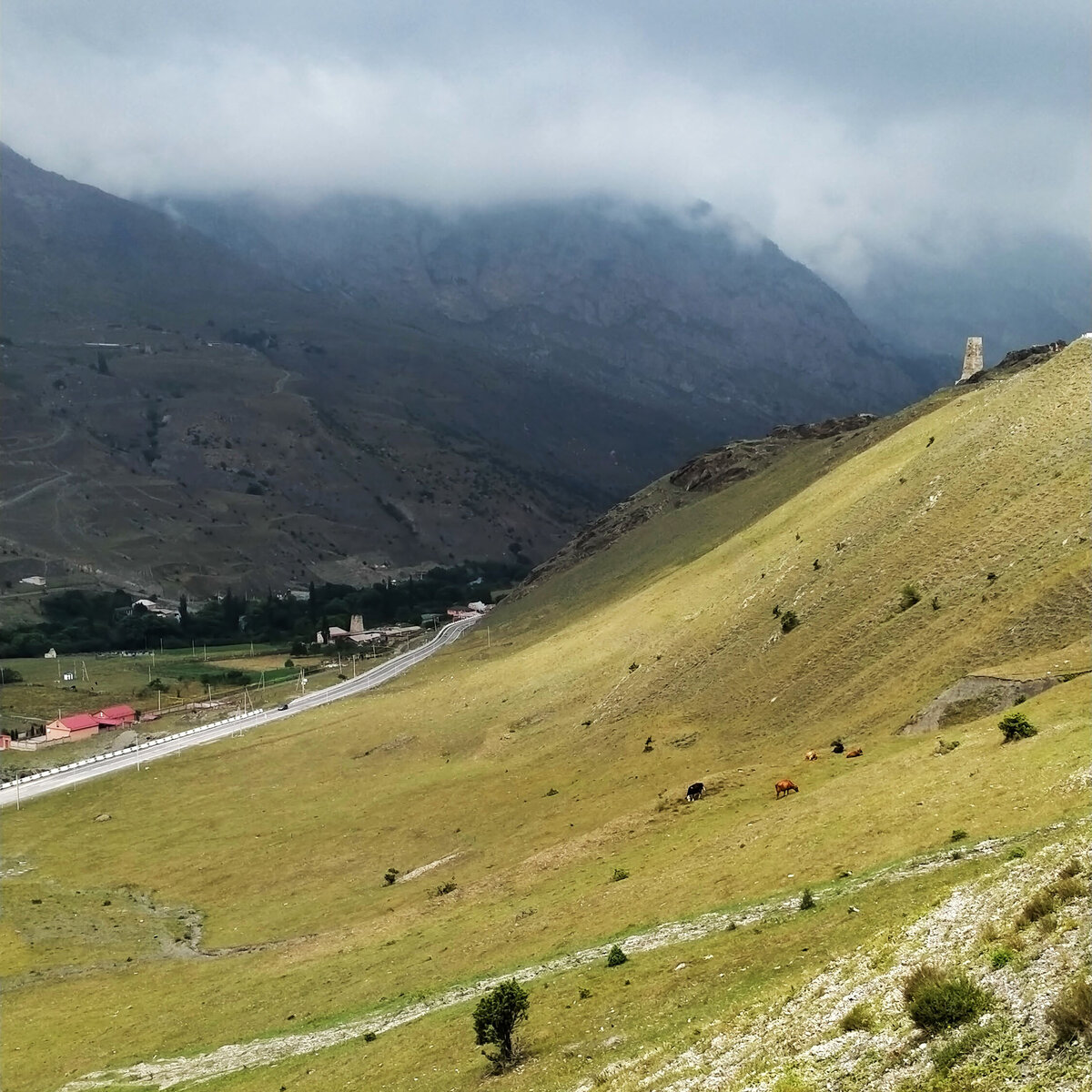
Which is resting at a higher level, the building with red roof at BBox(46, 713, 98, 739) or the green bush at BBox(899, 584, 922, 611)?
the green bush at BBox(899, 584, 922, 611)

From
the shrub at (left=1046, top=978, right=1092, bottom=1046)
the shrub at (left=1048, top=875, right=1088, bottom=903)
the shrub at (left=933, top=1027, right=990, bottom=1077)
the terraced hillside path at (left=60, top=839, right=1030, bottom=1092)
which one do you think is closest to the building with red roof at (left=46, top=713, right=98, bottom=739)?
the terraced hillside path at (left=60, top=839, right=1030, bottom=1092)

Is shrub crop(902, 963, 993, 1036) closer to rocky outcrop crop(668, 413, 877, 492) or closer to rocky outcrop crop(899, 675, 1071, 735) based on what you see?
rocky outcrop crop(899, 675, 1071, 735)

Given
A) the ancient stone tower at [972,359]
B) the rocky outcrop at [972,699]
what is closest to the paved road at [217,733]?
the rocky outcrop at [972,699]

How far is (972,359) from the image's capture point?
135 meters

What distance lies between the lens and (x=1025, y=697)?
144 ft

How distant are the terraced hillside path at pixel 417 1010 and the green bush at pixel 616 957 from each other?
738mm

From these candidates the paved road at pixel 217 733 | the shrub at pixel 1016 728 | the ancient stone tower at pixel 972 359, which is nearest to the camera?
the shrub at pixel 1016 728

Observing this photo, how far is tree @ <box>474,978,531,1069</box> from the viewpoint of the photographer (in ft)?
84.7

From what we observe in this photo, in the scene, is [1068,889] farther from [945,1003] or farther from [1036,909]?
[945,1003]

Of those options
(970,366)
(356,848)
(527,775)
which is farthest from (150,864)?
(970,366)

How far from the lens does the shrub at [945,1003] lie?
1498 centimetres

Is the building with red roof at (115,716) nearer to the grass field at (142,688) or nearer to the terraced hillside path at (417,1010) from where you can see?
the grass field at (142,688)

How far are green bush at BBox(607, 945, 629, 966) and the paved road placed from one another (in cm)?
8342

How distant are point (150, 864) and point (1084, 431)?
212ft
